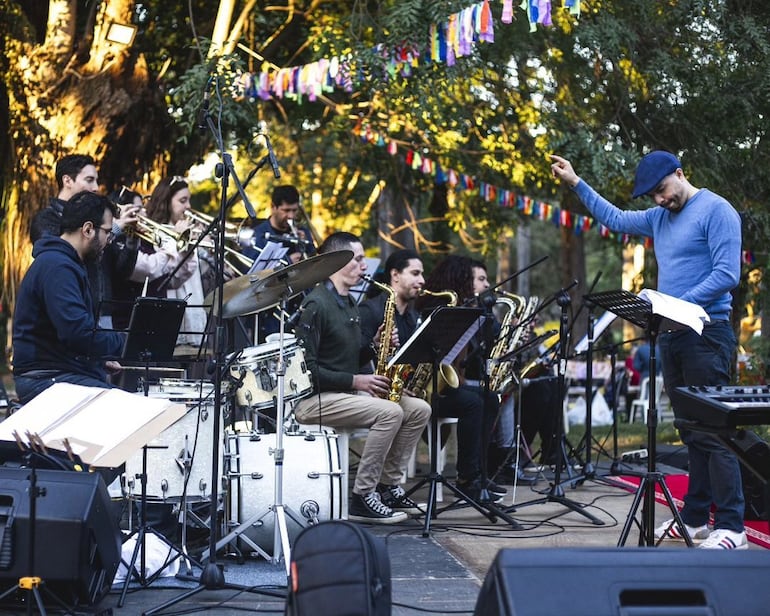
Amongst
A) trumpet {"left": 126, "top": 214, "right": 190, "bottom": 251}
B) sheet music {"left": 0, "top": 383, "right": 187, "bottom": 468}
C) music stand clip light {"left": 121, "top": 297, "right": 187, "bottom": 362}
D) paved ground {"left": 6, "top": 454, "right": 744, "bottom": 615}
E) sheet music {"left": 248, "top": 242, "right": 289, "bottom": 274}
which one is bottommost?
paved ground {"left": 6, "top": 454, "right": 744, "bottom": 615}

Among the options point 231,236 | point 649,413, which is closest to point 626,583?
point 649,413

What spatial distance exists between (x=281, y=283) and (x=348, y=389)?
1.68 m

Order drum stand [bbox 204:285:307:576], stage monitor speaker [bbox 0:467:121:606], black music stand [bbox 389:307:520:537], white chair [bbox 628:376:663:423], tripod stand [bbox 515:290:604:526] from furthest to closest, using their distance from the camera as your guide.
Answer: white chair [bbox 628:376:663:423] → tripod stand [bbox 515:290:604:526] → black music stand [bbox 389:307:520:537] → drum stand [bbox 204:285:307:576] → stage monitor speaker [bbox 0:467:121:606]

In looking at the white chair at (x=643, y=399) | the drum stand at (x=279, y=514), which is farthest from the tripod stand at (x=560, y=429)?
the white chair at (x=643, y=399)

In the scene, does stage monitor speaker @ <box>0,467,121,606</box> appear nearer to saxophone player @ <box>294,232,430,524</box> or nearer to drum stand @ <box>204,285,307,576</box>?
drum stand @ <box>204,285,307,576</box>

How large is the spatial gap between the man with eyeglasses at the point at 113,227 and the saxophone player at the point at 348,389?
1209mm

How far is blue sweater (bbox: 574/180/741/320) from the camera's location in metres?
5.33

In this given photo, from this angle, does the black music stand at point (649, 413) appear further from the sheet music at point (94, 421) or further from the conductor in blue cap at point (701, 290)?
the sheet music at point (94, 421)

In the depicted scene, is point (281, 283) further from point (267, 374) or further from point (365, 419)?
point (365, 419)

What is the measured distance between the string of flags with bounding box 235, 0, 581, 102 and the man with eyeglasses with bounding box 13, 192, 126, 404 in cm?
319

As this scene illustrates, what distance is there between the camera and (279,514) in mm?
5008

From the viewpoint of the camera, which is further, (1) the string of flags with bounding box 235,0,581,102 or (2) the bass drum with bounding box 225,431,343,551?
(1) the string of flags with bounding box 235,0,581,102

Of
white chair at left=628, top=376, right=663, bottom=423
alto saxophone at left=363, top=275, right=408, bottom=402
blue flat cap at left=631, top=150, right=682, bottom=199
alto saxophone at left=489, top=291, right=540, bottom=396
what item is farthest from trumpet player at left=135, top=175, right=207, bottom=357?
white chair at left=628, top=376, right=663, bottom=423

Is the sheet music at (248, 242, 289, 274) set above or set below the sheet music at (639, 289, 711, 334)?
above
